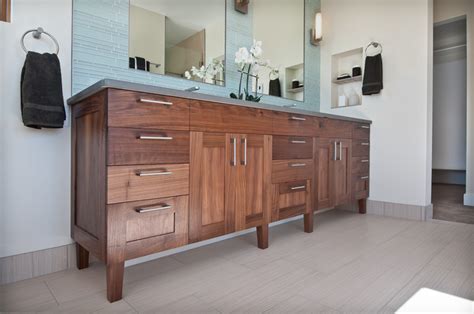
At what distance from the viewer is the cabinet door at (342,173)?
2.39m

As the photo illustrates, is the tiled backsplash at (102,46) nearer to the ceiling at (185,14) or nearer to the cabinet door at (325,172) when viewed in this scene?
the ceiling at (185,14)

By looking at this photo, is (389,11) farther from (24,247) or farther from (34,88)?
(24,247)

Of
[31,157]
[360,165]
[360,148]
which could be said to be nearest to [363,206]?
[360,165]

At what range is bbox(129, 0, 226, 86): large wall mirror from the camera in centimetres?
175

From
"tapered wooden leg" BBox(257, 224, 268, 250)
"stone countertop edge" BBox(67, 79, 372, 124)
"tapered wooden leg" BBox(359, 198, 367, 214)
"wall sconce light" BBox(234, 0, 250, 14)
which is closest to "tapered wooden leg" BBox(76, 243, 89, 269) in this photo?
"stone countertop edge" BBox(67, 79, 372, 124)

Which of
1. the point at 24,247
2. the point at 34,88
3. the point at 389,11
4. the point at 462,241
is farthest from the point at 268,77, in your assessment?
the point at 24,247

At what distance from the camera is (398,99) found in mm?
2670

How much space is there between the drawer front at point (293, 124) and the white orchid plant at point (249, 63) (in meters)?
0.39

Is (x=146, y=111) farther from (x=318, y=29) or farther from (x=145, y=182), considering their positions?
(x=318, y=29)

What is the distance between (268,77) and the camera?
252cm

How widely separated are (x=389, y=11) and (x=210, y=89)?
2.08 m

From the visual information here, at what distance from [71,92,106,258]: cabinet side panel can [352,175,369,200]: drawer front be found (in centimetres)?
223

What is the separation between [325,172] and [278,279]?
117 cm

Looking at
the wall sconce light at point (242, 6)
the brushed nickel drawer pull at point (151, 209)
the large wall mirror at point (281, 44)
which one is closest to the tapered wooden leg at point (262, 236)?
the brushed nickel drawer pull at point (151, 209)
